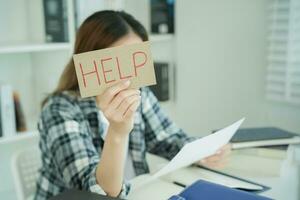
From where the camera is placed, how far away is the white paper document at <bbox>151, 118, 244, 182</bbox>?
3.37 feet

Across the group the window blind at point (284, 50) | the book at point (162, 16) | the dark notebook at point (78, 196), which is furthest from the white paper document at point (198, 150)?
the book at point (162, 16)

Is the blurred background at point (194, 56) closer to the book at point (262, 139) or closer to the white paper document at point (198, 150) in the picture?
the book at point (262, 139)

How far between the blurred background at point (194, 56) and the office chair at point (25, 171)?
0.27 m

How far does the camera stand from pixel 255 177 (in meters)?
1.16

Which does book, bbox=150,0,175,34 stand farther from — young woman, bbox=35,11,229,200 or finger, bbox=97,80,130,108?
finger, bbox=97,80,130,108

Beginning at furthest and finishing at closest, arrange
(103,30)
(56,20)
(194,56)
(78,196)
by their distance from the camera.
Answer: (194,56), (56,20), (103,30), (78,196)

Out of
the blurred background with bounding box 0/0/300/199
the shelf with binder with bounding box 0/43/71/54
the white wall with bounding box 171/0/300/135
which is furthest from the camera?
the white wall with bounding box 171/0/300/135

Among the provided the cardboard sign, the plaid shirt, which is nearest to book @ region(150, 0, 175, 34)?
the plaid shirt

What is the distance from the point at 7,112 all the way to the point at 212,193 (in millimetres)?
1265

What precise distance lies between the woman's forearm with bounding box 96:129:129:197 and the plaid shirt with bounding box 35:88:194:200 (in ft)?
0.07

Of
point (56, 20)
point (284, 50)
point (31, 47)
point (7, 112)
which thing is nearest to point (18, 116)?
point (7, 112)

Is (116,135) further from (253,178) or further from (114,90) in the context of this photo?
(253,178)

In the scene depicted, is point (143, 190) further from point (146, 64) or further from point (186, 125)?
point (186, 125)

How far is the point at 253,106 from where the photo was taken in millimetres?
2002
